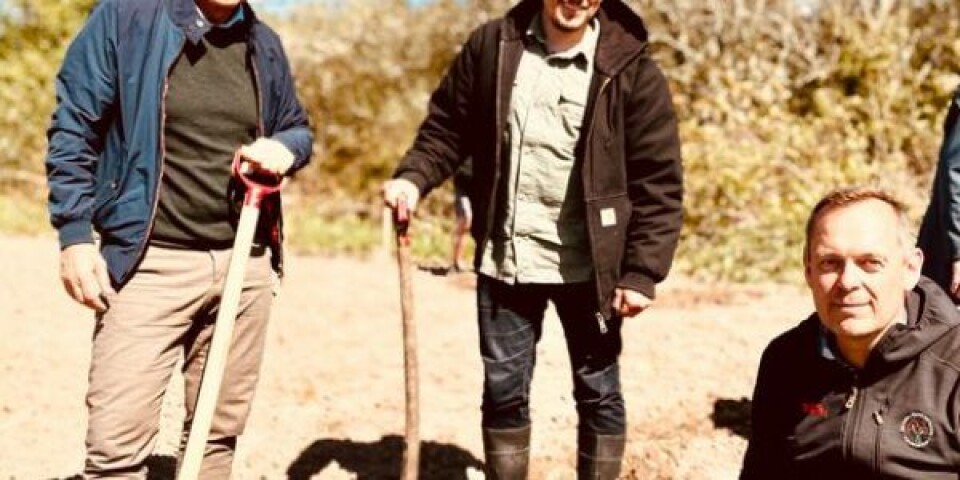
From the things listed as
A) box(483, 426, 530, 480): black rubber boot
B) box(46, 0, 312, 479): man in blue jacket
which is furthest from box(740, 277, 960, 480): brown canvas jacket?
box(46, 0, 312, 479): man in blue jacket

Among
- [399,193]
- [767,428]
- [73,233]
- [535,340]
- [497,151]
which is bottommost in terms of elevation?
[767,428]

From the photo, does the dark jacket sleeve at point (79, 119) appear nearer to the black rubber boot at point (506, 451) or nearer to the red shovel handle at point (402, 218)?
the red shovel handle at point (402, 218)

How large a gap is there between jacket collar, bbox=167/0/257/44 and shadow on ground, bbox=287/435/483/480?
2.00 metres

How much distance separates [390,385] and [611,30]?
293 centimetres

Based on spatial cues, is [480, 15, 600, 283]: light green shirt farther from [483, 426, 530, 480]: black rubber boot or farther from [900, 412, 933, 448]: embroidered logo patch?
[900, 412, 933, 448]: embroidered logo patch

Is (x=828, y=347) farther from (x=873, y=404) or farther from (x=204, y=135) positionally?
(x=204, y=135)

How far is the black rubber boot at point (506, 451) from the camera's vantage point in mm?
3336

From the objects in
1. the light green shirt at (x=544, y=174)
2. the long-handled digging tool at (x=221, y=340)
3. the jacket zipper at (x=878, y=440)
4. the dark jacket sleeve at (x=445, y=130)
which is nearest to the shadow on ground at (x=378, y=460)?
the light green shirt at (x=544, y=174)

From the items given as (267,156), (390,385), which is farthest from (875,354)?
(390,385)

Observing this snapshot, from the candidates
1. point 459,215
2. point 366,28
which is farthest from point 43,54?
point 459,215

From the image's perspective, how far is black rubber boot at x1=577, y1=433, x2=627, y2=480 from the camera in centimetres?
331

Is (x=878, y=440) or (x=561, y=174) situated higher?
(x=561, y=174)

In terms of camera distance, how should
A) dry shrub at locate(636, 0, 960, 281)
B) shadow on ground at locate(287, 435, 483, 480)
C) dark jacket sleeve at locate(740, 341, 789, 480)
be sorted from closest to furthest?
dark jacket sleeve at locate(740, 341, 789, 480) → shadow on ground at locate(287, 435, 483, 480) → dry shrub at locate(636, 0, 960, 281)

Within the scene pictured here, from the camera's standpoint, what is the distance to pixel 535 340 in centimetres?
328
